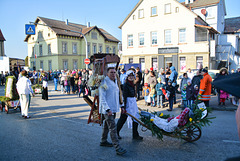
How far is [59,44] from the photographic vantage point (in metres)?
41.0

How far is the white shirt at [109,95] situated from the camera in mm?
4719

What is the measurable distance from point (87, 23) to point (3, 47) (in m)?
20.4

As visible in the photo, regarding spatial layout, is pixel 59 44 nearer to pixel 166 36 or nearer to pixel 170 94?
pixel 166 36

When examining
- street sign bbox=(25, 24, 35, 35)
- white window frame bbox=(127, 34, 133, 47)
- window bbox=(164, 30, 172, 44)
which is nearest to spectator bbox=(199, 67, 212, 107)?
street sign bbox=(25, 24, 35, 35)

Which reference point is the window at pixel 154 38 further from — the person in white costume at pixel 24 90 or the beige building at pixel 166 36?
the person in white costume at pixel 24 90

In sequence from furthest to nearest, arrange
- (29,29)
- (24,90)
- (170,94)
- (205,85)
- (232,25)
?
(232,25), (29,29), (170,94), (24,90), (205,85)

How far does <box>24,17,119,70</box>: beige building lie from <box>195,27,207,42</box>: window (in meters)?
19.7

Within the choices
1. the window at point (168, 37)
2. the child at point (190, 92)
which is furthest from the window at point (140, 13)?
the child at point (190, 92)

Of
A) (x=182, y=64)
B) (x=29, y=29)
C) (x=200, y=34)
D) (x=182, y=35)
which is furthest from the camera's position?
(x=182, y=64)

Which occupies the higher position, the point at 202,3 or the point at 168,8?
the point at 202,3

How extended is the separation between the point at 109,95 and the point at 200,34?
24.5 m

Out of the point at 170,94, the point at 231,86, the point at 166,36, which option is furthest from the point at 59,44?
the point at 231,86

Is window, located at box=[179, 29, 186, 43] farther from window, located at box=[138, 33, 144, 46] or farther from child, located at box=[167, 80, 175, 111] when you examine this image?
child, located at box=[167, 80, 175, 111]

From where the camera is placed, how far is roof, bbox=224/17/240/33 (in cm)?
3582
